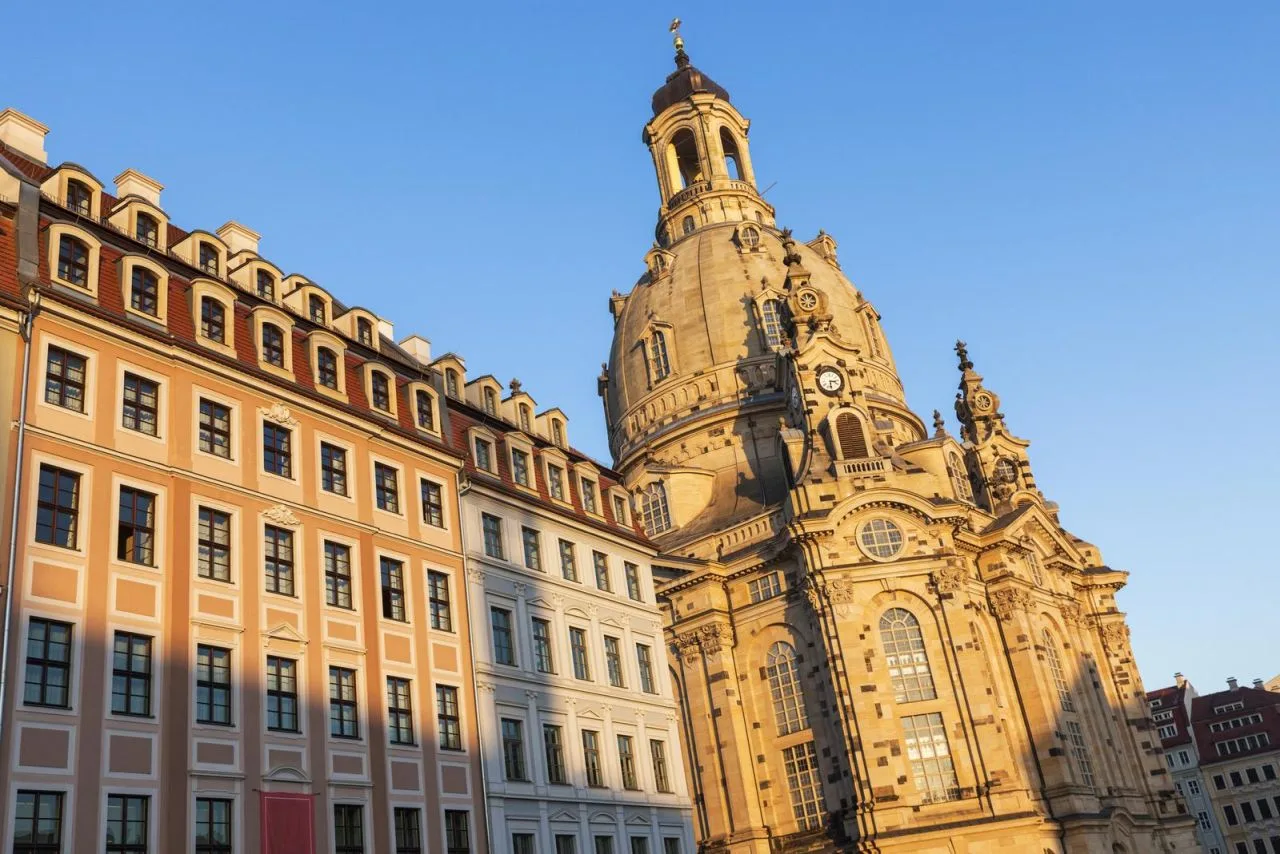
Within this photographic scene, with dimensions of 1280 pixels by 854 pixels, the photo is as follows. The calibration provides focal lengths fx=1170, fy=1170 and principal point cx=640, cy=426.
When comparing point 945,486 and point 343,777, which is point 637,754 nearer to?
point 343,777

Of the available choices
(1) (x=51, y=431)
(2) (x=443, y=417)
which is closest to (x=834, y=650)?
(2) (x=443, y=417)

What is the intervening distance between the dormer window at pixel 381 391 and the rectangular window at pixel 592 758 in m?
12.1

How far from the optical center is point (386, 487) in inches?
1347

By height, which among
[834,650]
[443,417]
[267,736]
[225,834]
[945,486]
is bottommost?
[225,834]

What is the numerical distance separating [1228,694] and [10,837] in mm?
114969

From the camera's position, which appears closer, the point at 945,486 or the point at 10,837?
the point at 10,837

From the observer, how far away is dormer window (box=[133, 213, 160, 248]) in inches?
1288

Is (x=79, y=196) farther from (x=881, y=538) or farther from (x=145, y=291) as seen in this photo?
(x=881, y=538)

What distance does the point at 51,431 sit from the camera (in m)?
25.3

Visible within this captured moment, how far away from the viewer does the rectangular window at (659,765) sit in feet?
131

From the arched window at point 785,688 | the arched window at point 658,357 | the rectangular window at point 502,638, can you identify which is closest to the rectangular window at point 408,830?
the rectangular window at point 502,638

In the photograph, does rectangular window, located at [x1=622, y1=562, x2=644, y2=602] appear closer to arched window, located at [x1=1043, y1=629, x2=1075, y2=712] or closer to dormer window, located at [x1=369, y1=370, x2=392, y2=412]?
dormer window, located at [x1=369, y1=370, x2=392, y2=412]

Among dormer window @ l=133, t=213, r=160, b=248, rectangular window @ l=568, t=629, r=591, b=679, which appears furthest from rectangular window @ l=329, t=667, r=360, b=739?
dormer window @ l=133, t=213, r=160, b=248

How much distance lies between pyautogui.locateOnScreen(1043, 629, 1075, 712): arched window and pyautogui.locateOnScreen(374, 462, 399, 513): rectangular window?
47.6 meters
